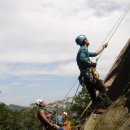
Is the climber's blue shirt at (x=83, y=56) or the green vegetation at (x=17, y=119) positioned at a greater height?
the green vegetation at (x=17, y=119)

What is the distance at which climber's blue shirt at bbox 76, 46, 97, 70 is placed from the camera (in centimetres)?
1495

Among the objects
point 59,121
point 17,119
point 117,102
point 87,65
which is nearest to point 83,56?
point 87,65

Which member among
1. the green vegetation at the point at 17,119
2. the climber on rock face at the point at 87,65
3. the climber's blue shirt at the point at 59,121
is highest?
the green vegetation at the point at 17,119

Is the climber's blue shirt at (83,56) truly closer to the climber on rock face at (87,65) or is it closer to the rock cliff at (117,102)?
the climber on rock face at (87,65)

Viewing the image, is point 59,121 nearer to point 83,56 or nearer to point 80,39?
point 83,56

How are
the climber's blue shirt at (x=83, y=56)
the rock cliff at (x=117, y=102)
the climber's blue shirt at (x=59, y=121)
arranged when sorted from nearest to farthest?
the rock cliff at (x=117, y=102)
the climber's blue shirt at (x=83, y=56)
the climber's blue shirt at (x=59, y=121)

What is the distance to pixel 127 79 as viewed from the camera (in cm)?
1703

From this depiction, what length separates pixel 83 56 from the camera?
14914mm

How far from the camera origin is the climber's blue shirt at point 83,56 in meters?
14.9

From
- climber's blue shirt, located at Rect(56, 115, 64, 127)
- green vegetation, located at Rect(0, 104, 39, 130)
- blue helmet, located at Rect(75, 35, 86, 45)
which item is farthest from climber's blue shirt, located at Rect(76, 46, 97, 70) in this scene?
green vegetation, located at Rect(0, 104, 39, 130)

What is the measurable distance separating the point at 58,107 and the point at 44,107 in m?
2.21

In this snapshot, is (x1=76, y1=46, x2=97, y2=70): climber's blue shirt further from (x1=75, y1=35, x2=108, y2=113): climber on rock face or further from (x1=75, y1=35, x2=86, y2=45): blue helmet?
(x1=75, y1=35, x2=86, y2=45): blue helmet

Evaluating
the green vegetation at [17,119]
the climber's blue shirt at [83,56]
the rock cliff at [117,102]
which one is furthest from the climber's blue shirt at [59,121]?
the green vegetation at [17,119]

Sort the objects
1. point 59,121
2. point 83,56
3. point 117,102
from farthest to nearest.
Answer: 1. point 59,121
2. point 83,56
3. point 117,102
